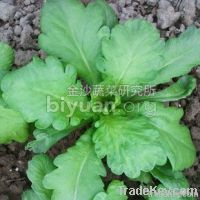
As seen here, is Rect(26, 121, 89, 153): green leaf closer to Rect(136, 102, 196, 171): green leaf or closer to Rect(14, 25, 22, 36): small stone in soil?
Rect(136, 102, 196, 171): green leaf

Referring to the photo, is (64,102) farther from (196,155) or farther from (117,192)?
(196,155)

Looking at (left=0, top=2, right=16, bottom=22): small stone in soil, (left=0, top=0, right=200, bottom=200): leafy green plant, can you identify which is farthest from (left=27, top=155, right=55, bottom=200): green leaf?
(left=0, top=2, right=16, bottom=22): small stone in soil

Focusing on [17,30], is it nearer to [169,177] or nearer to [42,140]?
[42,140]

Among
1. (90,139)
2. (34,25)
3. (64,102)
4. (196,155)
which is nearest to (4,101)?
(64,102)

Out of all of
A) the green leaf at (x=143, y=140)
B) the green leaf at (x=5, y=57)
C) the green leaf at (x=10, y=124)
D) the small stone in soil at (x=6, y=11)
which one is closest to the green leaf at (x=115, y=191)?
the green leaf at (x=143, y=140)

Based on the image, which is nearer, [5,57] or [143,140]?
[143,140]

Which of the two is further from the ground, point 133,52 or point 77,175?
point 133,52

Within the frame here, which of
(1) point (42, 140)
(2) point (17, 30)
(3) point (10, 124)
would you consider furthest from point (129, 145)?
(2) point (17, 30)

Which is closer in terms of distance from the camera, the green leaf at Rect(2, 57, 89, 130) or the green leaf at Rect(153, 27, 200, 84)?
the green leaf at Rect(2, 57, 89, 130)
